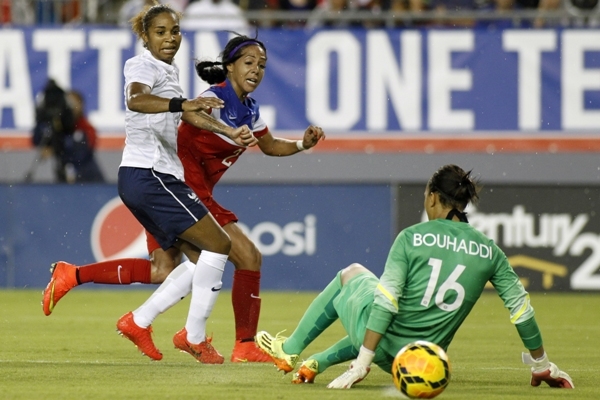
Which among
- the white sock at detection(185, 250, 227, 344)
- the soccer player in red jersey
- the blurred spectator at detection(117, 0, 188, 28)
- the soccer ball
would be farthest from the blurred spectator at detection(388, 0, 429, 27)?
the soccer ball

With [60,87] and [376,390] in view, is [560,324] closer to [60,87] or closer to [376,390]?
[376,390]

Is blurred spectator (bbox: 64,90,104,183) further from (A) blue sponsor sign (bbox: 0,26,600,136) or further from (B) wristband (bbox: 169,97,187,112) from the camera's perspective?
(B) wristband (bbox: 169,97,187,112)

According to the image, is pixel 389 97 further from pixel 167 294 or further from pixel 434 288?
pixel 434 288

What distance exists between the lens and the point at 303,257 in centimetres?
1264

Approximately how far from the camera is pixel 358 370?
5418 mm

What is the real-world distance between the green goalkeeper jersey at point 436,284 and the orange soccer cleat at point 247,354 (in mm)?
1613

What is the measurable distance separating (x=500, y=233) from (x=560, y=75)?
8.60 ft

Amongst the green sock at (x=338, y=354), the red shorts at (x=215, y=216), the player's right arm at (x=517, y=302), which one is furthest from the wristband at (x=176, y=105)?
the player's right arm at (x=517, y=302)

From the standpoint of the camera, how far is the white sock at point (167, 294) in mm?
7016

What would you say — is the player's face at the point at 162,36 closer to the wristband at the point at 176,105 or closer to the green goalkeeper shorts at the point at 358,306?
the wristband at the point at 176,105

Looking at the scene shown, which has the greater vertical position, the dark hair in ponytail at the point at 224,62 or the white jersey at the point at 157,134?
the dark hair in ponytail at the point at 224,62

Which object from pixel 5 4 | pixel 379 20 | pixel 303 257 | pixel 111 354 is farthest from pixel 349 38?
pixel 111 354

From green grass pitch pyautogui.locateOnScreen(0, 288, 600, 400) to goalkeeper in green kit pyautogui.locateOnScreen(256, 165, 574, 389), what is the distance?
10.2 inches

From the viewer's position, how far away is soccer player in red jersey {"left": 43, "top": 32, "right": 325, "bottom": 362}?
7.18 metres
